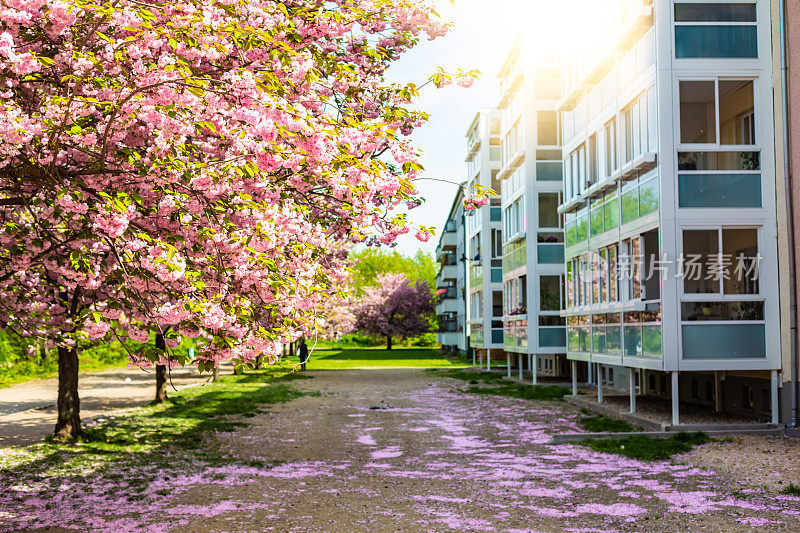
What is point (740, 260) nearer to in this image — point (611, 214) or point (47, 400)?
point (611, 214)

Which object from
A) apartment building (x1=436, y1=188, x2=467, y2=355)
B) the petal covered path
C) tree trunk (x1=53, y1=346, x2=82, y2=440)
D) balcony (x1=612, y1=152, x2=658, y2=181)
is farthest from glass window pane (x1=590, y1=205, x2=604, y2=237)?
apartment building (x1=436, y1=188, x2=467, y2=355)

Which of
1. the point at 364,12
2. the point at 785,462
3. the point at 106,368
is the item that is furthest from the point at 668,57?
the point at 106,368

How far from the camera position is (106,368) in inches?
1938

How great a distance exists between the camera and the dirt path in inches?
695

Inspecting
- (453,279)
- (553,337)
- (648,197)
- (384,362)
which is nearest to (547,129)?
(553,337)

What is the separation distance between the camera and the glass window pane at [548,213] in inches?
1186

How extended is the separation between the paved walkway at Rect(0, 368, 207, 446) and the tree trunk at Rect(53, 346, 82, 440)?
753mm

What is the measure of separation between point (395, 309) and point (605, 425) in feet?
246

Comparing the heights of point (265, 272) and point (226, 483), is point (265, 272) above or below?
above

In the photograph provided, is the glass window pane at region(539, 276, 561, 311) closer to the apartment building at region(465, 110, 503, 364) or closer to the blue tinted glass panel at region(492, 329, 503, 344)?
the apartment building at region(465, 110, 503, 364)

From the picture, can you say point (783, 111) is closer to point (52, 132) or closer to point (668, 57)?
point (668, 57)

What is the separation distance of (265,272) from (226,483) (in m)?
5.30

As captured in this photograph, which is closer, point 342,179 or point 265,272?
point 342,179

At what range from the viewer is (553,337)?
2941cm
